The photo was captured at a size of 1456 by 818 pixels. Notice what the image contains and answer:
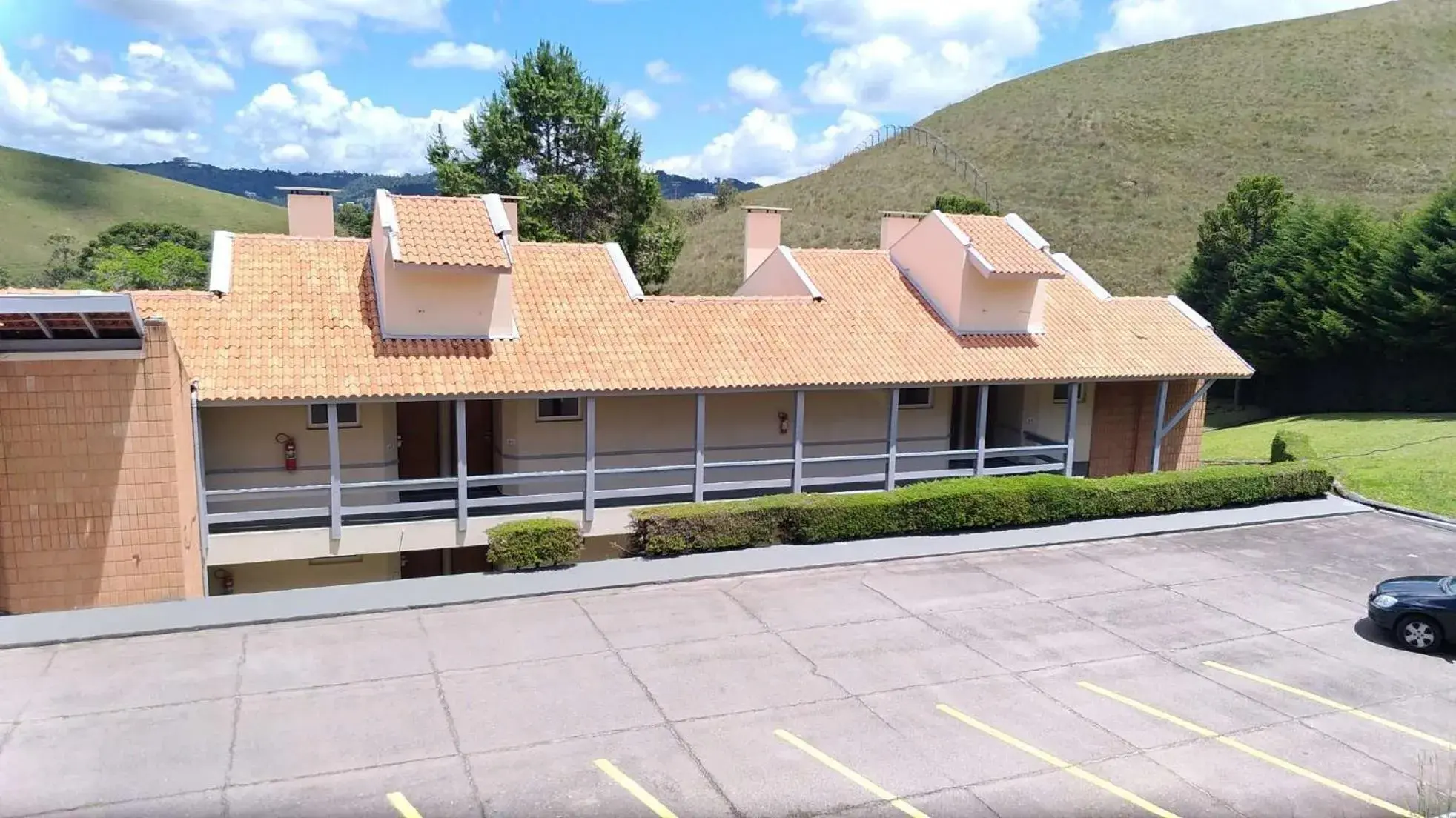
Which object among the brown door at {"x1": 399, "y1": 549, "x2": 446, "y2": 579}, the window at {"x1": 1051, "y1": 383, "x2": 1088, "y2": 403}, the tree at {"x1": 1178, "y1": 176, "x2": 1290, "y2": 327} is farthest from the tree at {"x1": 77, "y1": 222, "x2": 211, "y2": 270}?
the tree at {"x1": 1178, "y1": 176, "x2": 1290, "y2": 327}

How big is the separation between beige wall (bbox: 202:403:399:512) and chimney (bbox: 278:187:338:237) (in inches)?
234

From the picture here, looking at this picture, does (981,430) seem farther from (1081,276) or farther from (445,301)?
(445,301)

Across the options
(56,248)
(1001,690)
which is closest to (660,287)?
(1001,690)

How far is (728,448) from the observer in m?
20.5

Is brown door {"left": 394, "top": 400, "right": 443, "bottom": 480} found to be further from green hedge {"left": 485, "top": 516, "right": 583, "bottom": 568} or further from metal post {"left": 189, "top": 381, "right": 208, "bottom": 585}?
green hedge {"left": 485, "top": 516, "right": 583, "bottom": 568}

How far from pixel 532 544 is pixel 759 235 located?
517 inches

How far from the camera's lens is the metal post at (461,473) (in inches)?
645

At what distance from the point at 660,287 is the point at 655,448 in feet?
94.8

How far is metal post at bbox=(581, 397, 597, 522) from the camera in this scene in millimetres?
17156

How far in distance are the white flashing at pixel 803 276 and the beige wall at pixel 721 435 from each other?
96.2 inches

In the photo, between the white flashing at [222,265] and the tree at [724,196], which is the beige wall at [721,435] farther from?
the tree at [724,196]

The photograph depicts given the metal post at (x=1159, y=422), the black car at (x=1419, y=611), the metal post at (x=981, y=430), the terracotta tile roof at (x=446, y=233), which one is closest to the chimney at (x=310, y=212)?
the terracotta tile roof at (x=446, y=233)

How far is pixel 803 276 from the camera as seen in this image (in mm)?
22172

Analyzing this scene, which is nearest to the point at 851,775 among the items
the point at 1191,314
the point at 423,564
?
the point at 423,564
